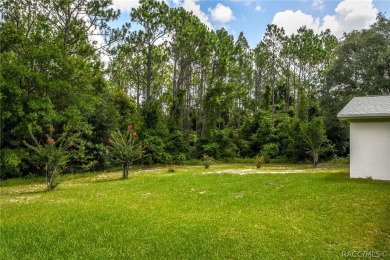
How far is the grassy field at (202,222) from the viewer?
4344 mm

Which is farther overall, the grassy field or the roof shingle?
the roof shingle

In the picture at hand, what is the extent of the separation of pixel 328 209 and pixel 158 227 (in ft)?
13.2

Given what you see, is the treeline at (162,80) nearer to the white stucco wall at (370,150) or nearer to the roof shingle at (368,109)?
the roof shingle at (368,109)

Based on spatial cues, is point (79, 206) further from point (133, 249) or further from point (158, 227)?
point (133, 249)

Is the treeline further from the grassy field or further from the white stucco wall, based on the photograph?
the white stucco wall

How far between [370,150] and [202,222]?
7892 millimetres

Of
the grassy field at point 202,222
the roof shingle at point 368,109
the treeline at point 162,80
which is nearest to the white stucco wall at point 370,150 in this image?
the roof shingle at point 368,109

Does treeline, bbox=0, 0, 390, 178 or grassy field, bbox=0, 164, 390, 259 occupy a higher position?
treeline, bbox=0, 0, 390, 178

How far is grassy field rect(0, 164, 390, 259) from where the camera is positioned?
4344 mm

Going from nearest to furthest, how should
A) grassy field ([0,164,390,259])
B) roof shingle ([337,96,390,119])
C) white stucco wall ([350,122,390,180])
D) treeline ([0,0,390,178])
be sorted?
1. grassy field ([0,164,390,259])
2. roof shingle ([337,96,390,119])
3. white stucco wall ([350,122,390,180])
4. treeline ([0,0,390,178])

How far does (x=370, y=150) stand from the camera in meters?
9.99

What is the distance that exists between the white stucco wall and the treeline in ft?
23.0

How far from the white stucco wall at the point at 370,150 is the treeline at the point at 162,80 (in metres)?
7.01

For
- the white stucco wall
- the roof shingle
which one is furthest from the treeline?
the white stucco wall
